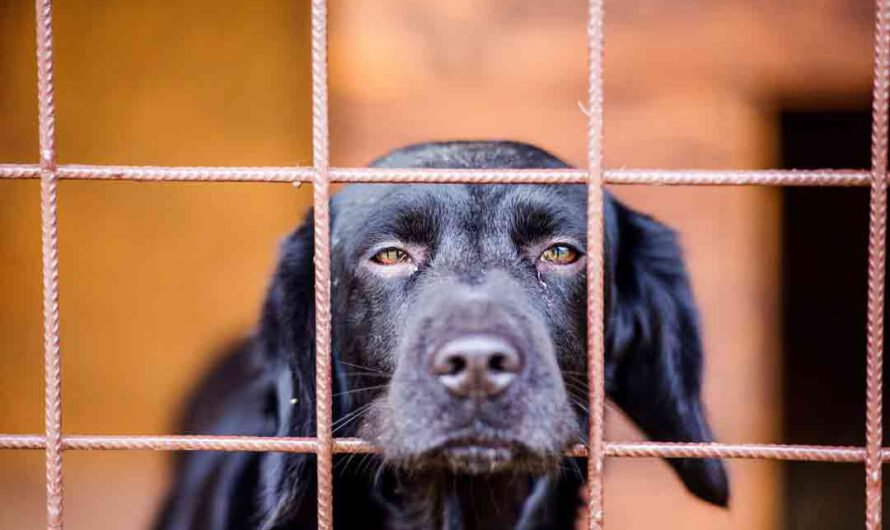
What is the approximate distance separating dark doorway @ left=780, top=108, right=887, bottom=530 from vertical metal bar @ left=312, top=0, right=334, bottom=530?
340 cm

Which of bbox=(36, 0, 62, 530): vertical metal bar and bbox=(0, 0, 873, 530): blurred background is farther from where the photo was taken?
bbox=(0, 0, 873, 530): blurred background

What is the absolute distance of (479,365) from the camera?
1723 mm

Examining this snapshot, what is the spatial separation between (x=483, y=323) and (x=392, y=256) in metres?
0.49

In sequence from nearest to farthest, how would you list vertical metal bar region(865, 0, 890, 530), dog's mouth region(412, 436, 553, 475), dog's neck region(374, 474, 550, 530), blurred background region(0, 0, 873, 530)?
1. vertical metal bar region(865, 0, 890, 530)
2. dog's mouth region(412, 436, 553, 475)
3. dog's neck region(374, 474, 550, 530)
4. blurred background region(0, 0, 873, 530)

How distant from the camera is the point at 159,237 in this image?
4.90 meters

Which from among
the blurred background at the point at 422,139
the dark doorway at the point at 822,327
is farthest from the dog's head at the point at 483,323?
the dark doorway at the point at 822,327

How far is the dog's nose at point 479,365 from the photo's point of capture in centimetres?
173

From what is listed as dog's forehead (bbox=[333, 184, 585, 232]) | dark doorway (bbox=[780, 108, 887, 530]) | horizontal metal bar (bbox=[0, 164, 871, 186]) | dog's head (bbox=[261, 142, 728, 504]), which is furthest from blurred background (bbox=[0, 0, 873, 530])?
horizontal metal bar (bbox=[0, 164, 871, 186])

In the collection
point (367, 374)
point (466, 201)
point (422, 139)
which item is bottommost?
point (367, 374)

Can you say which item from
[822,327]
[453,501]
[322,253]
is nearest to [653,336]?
[453,501]

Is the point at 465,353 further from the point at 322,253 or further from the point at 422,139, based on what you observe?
the point at 422,139

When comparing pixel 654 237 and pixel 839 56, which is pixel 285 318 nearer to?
pixel 654 237

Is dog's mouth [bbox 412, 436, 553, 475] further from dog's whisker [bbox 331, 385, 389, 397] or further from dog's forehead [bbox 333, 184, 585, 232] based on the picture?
dog's forehead [bbox 333, 184, 585, 232]

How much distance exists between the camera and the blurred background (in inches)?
178
